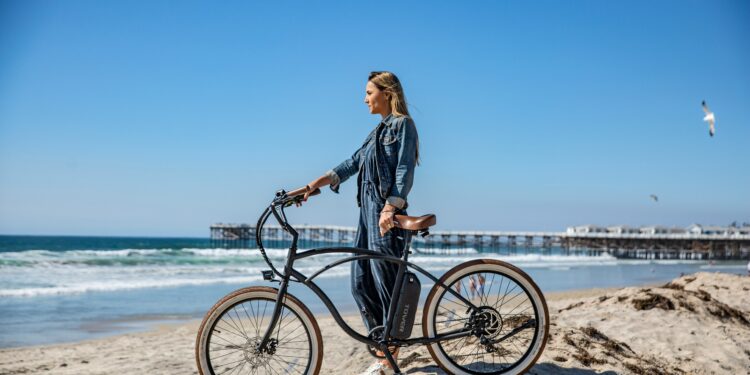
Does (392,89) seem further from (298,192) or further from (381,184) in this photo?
(298,192)

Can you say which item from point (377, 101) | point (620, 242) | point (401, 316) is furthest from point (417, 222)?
point (620, 242)

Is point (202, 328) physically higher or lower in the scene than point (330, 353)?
higher

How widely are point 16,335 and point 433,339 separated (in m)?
7.07

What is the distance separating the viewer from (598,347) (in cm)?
402

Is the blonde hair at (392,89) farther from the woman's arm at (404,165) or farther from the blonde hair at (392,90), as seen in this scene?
the woman's arm at (404,165)

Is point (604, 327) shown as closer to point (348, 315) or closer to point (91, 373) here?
point (91, 373)

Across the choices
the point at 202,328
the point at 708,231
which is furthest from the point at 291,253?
the point at 708,231

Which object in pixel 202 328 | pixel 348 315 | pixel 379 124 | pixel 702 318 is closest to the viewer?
pixel 202 328

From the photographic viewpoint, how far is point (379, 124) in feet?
10.5

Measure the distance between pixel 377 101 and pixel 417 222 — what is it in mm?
798

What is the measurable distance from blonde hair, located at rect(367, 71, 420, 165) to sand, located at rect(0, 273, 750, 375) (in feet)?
4.86

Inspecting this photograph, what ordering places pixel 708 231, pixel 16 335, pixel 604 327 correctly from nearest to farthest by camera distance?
pixel 604 327
pixel 16 335
pixel 708 231

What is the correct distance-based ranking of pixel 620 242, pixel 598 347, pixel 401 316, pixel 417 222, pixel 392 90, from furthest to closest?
pixel 620 242, pixel 598 347, pixel 392 90, pixel 401 316, pixel 417 222

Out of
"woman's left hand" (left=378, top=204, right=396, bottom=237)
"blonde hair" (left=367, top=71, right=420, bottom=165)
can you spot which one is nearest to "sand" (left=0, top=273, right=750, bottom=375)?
"woman's left hand" (left=378, top=204, right=396, bottom=237)
